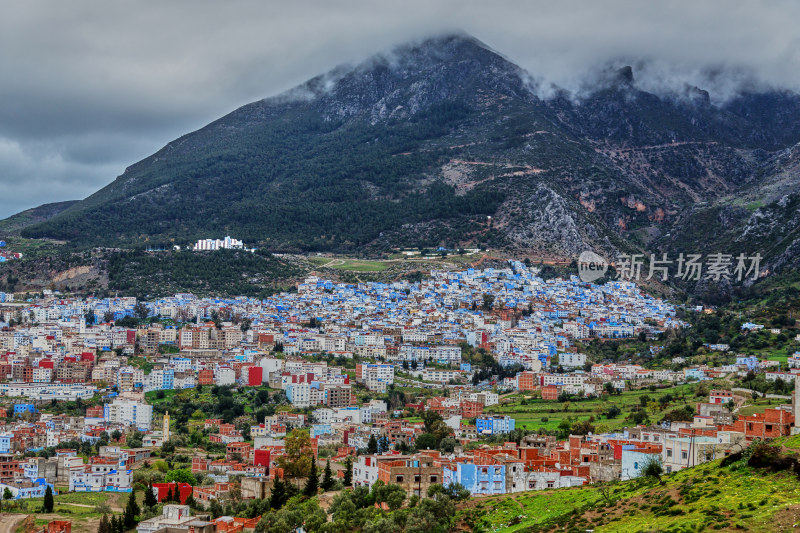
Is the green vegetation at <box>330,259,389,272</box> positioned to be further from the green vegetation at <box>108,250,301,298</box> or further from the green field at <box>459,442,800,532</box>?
the green field at <box>459,442,800,532</box>

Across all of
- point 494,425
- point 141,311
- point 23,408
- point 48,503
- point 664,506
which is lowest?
point 48,503

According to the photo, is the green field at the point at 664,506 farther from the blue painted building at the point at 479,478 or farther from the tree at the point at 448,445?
A: the tree at the point at 448,445

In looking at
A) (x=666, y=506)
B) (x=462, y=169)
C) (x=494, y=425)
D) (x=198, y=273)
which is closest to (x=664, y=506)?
(x=666, y=506)

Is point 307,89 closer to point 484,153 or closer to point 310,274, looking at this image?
point 484,153

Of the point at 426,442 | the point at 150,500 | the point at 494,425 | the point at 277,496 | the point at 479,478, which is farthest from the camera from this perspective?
the point at 494,425

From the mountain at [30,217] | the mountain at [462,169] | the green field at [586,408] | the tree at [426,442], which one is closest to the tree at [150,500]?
the tree at [426,442]

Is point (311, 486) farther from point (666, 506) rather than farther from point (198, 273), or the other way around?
point (198, 273)
